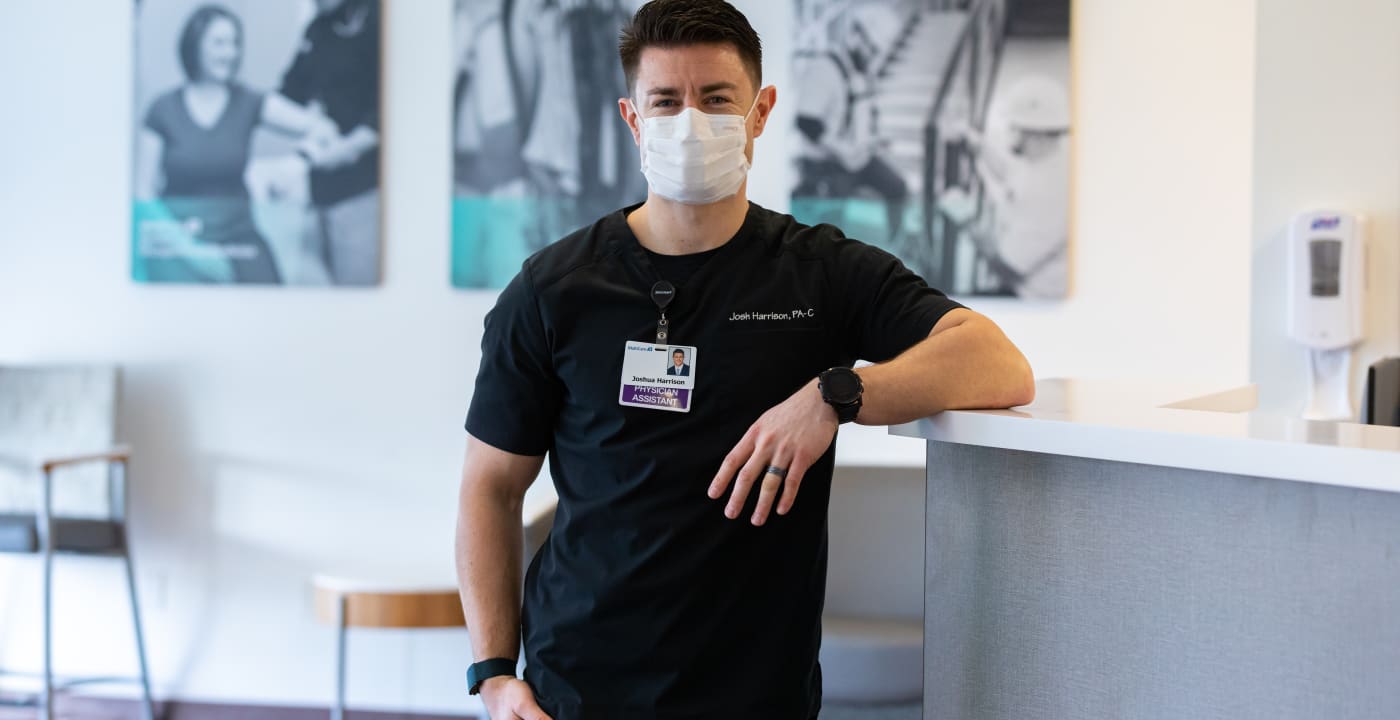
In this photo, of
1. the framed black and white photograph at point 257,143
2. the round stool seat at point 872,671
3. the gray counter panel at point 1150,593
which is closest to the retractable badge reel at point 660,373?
the gray counter panel at point 1150,593

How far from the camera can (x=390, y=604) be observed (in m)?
3.13

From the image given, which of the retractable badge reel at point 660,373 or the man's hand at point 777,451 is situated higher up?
the retractable badge reel at point 660,373

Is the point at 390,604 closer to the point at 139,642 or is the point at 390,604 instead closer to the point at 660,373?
the point at 139,642

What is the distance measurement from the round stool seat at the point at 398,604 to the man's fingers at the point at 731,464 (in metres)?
2.03

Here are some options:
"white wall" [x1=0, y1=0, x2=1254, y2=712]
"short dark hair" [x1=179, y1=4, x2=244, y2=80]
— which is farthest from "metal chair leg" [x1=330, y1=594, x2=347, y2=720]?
"short dark hair" [x1=179, y1=4, x2=244, y2=80]

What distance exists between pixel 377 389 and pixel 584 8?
1422mm

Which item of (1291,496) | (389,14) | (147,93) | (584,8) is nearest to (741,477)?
(1291,496)

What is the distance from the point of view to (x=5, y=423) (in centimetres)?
360

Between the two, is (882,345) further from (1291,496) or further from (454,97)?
(454,97)

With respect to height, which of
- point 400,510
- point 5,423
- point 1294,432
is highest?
point 1294,432

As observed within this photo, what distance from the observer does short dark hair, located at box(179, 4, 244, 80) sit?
3.62 metres

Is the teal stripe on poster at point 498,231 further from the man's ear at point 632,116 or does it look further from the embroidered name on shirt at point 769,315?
the embroidered name on shirt at point 769,315

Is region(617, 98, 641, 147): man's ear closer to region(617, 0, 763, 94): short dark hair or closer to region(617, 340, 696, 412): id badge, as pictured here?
region(617, 0, 763, 94): short dark hair

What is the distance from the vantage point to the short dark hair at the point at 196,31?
3619 millimetres
